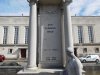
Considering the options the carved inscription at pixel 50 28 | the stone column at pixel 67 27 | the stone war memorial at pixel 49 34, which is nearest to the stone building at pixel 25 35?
the stone war memorial at pixel 49 34

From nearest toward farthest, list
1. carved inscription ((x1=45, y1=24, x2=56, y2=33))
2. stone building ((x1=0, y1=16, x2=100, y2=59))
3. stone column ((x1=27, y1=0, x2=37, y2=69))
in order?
stone column ((x1=27, y1=0, x2=37, y2=69))
carved inscription ((x1=45, y1=24, x2=56, y2=33))
stone building ((x1=0, y1=16, x2=100, y2=59))

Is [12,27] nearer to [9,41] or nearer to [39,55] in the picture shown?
[9,41]

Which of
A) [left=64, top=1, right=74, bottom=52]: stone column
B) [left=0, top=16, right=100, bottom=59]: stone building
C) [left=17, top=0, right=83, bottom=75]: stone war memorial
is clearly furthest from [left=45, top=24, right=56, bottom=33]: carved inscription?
[left=0, top=16, right=100, bottom=59]: stone building

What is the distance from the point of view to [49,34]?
10523 mm

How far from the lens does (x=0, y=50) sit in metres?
54.9

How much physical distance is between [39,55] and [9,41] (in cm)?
4679

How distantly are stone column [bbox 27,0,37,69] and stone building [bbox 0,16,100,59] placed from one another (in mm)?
45652

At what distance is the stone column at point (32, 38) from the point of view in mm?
9594

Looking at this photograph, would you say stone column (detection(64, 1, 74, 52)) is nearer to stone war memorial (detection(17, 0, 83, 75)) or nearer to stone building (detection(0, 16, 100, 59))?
stone war memorial (detection(17, 0, 83, 75))

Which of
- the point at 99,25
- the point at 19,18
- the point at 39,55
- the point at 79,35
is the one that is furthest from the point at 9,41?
the point at 39,55

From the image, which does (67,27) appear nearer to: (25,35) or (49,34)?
(49,34)

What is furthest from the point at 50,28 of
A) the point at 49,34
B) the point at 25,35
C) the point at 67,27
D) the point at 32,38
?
the point at 25,35

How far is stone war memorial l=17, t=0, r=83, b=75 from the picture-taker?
9.90 metres

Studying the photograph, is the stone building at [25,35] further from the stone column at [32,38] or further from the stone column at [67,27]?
the stone column at [67,27]
